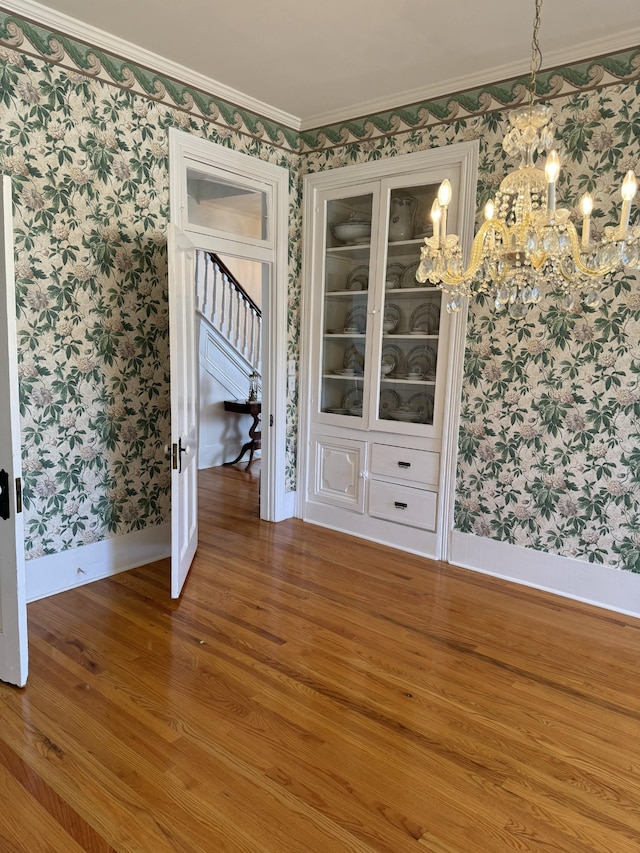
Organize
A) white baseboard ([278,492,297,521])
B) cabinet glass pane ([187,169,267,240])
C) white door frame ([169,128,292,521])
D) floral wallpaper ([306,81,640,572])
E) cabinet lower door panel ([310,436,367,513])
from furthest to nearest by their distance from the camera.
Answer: white baseboard ([278,492,297,521]), cabinet lower door panel ([310,436,367,513]), cabinet glass pane ([187,169,267,240]), white door frame ([169,128,292,521]), floral wallpaper ([306,81,640,572])

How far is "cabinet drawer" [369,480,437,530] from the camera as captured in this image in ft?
13.3

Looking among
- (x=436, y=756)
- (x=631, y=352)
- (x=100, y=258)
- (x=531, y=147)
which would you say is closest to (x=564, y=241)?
(x=531, y=147)

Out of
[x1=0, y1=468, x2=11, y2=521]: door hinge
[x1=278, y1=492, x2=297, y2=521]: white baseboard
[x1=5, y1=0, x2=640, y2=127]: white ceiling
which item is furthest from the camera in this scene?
[x1=278, y1=492, x2=297, y2=521]: white baseboard

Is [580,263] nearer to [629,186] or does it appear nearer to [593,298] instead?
[593,298]

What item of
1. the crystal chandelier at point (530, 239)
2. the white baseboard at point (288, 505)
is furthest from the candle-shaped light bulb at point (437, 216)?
the white baseboard at point (288, 505)

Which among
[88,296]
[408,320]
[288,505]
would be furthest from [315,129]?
[288,505]

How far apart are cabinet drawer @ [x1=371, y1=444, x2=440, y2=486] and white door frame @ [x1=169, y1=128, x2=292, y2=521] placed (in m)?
0.86

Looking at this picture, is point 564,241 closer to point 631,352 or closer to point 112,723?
point 631,352

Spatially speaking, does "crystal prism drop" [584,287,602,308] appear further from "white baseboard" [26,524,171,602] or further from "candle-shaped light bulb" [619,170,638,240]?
"white baseboard" [26,524,171,602]

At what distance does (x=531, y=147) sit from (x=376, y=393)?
2.35 metres

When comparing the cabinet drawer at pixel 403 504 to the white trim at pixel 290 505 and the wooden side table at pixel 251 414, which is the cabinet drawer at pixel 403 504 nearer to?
the white trim at pixel 290 505

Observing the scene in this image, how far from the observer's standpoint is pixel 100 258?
3.37m

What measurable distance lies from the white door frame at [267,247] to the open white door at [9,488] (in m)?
1.73

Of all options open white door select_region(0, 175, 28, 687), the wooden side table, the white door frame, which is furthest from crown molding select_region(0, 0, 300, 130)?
the wooden side table
